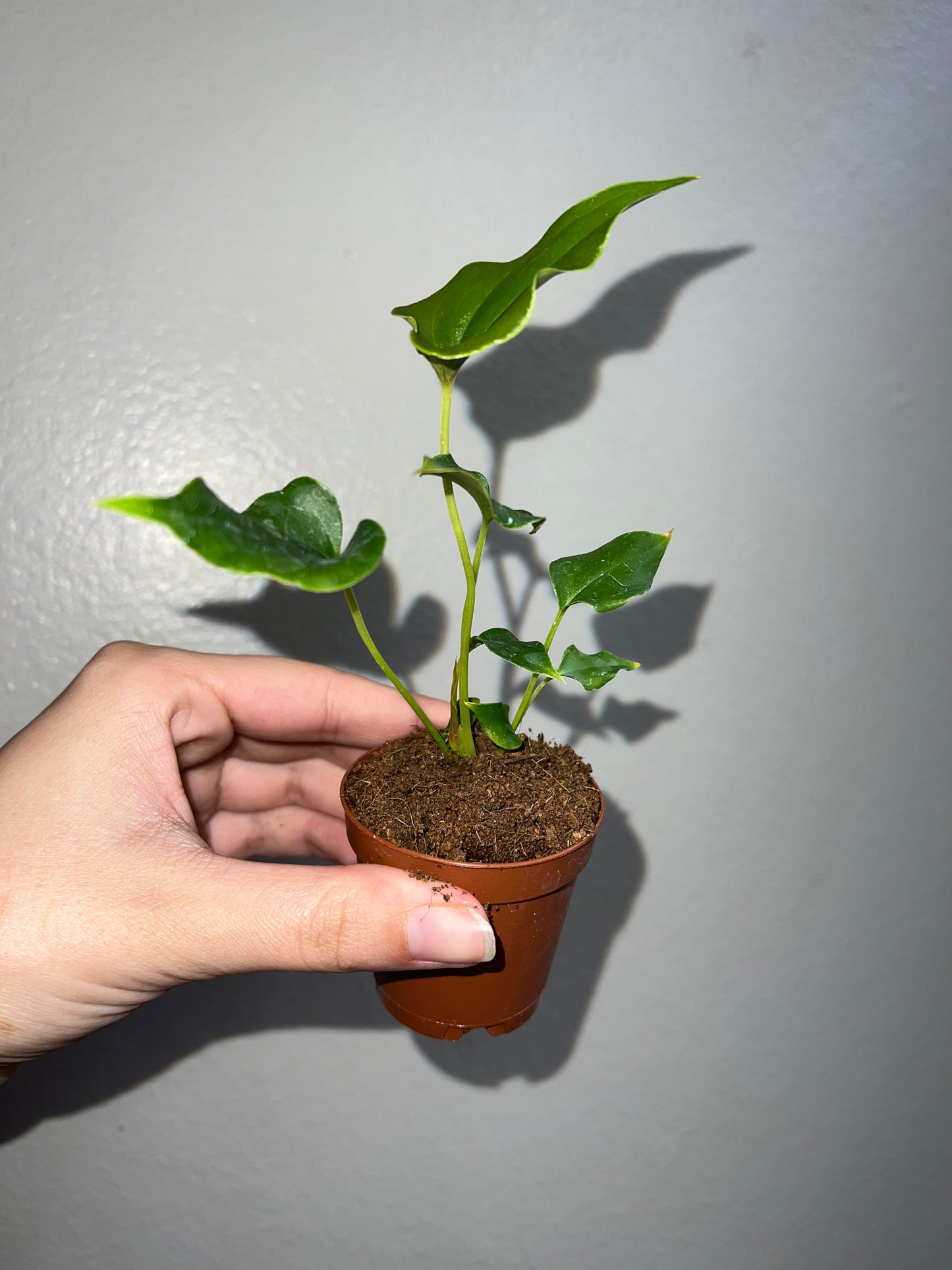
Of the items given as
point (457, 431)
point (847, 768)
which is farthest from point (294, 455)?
point (847, 768)

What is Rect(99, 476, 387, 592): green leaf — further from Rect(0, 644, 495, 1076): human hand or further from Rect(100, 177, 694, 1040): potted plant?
Rect(0, 644, 495, 1076): human hand

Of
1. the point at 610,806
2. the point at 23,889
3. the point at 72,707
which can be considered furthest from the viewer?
the point at 610,806

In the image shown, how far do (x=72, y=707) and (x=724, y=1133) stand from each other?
1035 mm

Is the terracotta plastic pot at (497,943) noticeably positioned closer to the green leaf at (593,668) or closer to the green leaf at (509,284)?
the green leaf at (593,668)

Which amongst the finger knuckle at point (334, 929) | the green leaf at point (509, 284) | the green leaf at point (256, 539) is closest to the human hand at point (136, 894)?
the finger knuckle at point (334, 929)

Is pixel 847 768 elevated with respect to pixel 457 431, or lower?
lower

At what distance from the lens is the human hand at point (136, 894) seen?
2.03ft

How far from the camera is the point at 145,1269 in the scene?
3.51 ft

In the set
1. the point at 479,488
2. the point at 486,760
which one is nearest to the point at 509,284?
the point at 479,488

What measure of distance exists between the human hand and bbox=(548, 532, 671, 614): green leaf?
26 cm

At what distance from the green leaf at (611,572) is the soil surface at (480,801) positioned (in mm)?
155

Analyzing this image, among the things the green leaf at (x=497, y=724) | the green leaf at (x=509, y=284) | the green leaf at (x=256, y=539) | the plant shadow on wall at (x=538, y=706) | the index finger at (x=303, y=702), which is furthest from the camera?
the plant shadow on wall at (x=538, y=706)

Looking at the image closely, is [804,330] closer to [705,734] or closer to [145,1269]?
[705,734]

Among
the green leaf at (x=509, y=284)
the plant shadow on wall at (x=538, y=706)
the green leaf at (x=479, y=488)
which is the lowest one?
the plant shadow on wall at (x=538, y=706)
